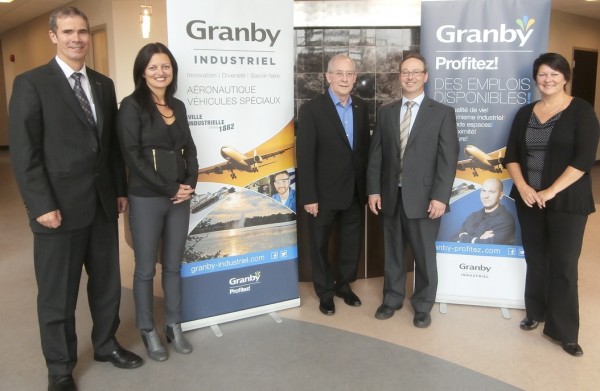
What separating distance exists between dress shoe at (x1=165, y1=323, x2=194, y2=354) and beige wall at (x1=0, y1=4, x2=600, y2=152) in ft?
18.9

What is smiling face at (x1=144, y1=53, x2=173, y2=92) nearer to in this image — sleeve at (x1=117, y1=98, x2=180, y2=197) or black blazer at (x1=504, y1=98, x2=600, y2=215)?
sleeve at (x1=117, y1=98, x2=180, y2=197)

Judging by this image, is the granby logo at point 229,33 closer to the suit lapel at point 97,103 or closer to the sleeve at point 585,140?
the suit lapel at point 97,103

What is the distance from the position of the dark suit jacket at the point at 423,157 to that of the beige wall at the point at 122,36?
5.80 m

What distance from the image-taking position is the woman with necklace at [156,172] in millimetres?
2664

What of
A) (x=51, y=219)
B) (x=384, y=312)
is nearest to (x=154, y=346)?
(x=51, y=219)

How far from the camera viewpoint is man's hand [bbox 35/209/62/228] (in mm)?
2381

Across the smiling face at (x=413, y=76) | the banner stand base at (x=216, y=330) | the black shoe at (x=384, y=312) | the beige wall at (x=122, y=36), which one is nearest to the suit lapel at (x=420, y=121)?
the smiling face at (x=413, y=76)

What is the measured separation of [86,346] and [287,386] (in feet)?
4.31

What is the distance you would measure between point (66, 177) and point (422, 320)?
2293 millimetres

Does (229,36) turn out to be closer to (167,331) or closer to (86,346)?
(167,331)

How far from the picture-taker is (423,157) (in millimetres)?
3176

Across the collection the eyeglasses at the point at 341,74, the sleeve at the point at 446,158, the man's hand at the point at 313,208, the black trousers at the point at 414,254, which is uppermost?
the eyeglasses at the point at 341,74

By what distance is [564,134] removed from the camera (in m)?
2.86

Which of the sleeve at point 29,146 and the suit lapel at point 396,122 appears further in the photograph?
the suit lapel at point 396,122
